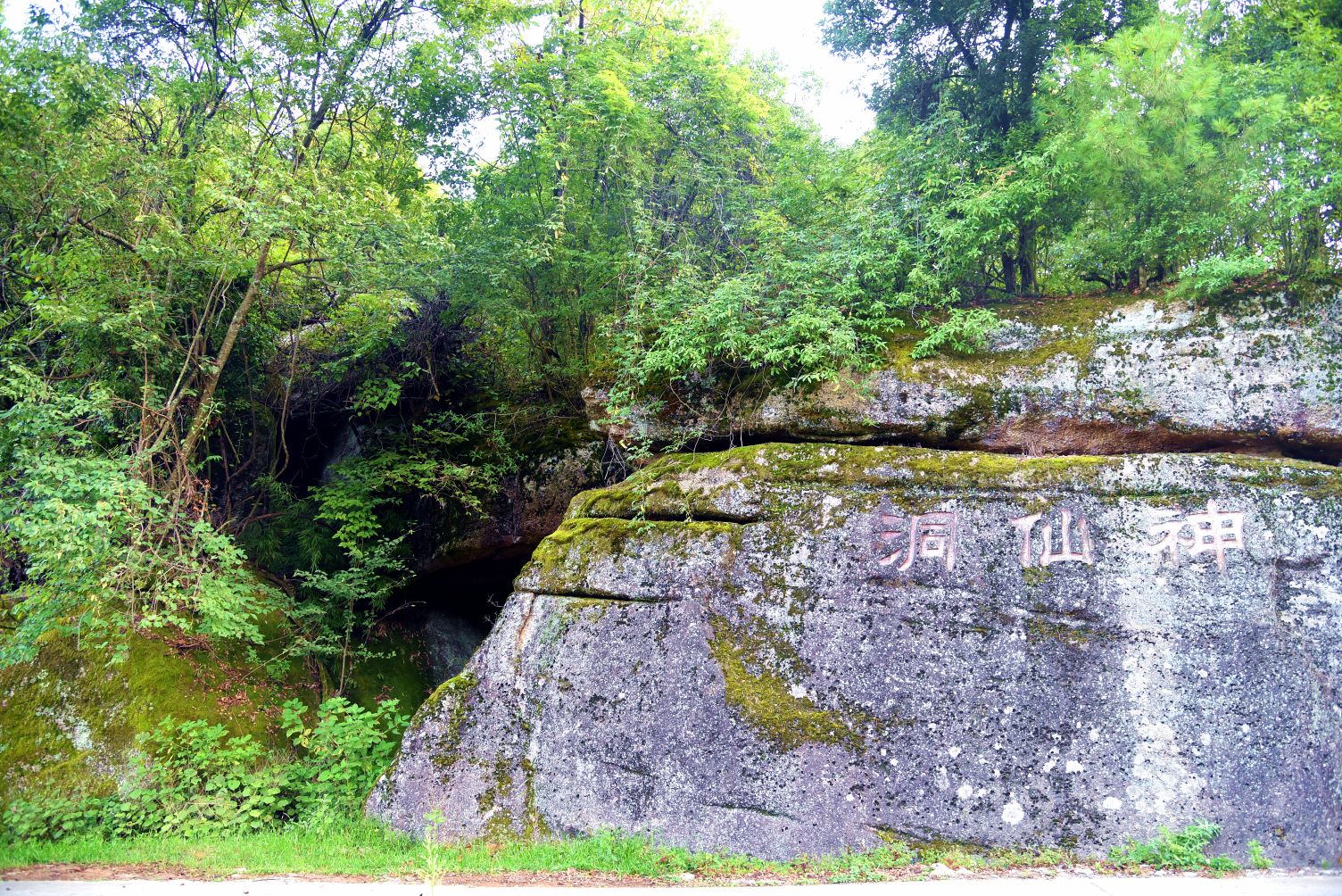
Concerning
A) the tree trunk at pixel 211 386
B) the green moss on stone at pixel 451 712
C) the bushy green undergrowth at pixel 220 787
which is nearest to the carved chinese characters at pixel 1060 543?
the green moss on stone at pixel 451 712

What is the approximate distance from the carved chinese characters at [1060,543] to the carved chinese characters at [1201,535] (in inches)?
18.2

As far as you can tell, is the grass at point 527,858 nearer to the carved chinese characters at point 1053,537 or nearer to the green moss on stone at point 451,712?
the green moss on stone at point 451,712

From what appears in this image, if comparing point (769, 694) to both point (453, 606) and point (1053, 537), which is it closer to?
point (1053, 537)

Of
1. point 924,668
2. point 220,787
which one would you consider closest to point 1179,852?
point 924,668

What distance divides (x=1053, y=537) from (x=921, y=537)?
1.04 metres

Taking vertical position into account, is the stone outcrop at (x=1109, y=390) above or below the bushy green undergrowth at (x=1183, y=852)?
above

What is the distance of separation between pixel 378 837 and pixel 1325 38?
1106 cm

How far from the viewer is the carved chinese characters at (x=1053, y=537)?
5867 mm

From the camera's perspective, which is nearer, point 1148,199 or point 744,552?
point 744,552

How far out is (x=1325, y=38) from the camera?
678 centimetres

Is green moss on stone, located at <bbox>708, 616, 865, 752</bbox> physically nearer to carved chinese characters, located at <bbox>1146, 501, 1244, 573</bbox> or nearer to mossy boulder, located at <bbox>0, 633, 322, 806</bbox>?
carved chinese characters, located at <bbox>1146, 501, 1244, 573</bbox>

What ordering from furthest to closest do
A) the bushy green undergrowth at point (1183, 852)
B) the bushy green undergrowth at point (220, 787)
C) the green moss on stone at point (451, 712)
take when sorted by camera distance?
the bushy green undergrowth at point (220, 787) < the green moss on stone at point (451, 712) < the bushy green undergrowth at point (1183, 852)

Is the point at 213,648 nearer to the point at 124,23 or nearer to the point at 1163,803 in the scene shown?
the point at 124,23

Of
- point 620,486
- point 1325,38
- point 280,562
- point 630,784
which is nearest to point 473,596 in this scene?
point 280,562
